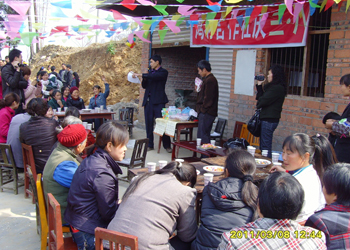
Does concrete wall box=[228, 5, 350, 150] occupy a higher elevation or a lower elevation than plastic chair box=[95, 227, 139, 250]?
higher

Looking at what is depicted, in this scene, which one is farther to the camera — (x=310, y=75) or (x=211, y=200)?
(x=310, y=75)

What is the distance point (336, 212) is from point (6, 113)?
4.72 metres

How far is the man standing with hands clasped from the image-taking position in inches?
279

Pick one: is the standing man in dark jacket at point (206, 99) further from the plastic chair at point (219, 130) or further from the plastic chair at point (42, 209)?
the plastic chair at point (42, 209)

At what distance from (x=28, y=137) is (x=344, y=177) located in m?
3.72

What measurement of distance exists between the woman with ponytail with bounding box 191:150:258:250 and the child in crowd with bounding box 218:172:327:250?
1.62 feet

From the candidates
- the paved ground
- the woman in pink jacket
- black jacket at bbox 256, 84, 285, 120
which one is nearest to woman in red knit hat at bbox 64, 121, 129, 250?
the paved ground

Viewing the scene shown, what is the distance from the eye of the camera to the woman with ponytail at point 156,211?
2012mm

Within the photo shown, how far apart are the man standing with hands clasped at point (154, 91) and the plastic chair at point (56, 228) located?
4.70 meters

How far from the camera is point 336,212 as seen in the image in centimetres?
176

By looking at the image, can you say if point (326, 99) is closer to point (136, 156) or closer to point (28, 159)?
point (136, 156)

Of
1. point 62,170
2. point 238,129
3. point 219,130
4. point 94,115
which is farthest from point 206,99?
point 62,170

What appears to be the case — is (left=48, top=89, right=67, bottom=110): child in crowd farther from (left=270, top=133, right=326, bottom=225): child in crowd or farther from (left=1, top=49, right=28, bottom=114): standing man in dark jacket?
(left=270, top=133, right=326, bottom=225): child in crowd

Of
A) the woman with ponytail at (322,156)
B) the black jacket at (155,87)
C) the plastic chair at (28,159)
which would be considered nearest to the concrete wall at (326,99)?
the black jacket at (155,87)
